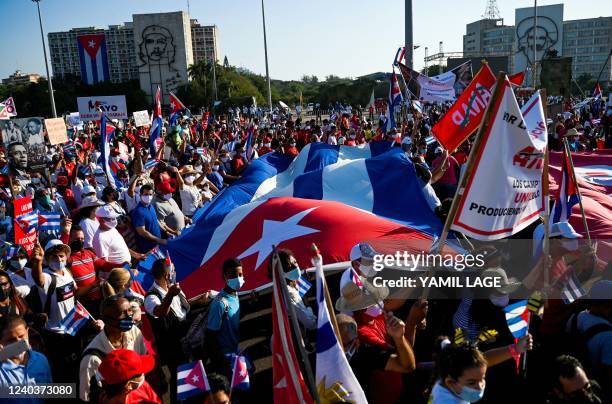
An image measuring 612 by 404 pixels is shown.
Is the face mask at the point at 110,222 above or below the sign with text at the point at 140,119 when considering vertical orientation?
below

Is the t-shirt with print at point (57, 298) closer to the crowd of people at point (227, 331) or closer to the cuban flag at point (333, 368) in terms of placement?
the crowd of people at point (227, 331)

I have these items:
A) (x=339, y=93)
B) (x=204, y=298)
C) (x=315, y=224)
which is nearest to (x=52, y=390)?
(x=204, y=298)

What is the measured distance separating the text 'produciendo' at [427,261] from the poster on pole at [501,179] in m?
0.37

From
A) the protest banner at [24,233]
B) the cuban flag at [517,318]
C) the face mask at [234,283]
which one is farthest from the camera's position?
the protest banner at [24,233]

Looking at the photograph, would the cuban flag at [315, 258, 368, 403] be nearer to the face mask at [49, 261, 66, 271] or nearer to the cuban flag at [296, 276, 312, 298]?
the cuban flag at [296, 276, 312, 298]

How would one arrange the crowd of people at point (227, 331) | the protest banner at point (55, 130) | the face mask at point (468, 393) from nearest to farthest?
the face mask at point (468, 393) < the crowd of people at point (227, 331) < the protest banner at point (55, 130)

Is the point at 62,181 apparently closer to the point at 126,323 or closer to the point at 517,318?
the point at 126,323

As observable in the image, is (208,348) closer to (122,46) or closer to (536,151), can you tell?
(536,151)

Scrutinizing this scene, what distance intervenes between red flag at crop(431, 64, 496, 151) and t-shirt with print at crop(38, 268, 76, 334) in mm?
4046

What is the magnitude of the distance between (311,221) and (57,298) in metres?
2.62

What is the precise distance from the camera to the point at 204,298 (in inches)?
179

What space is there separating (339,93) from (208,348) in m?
55.9

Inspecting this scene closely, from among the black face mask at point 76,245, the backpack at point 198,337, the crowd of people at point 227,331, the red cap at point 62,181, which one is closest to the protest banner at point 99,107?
the red cap at point 62,181

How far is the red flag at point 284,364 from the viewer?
2.55 meters
